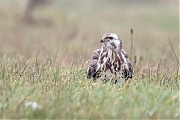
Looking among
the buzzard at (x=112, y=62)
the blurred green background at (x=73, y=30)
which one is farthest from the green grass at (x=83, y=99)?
the blurred green background at (x=73, y=30)

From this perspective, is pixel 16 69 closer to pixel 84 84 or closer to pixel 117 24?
pixel 84 84

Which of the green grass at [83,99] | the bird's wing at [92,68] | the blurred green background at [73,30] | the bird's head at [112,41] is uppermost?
the blurred green background at [73,30]

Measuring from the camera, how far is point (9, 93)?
5.34m

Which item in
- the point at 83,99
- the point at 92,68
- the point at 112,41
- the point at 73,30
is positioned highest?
the point at 73,30

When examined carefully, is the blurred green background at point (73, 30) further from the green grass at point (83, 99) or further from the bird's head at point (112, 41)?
the green grass at point (83, 99)

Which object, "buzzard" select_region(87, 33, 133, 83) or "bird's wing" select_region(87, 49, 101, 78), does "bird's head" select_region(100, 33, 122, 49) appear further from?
"bird's wing" select_region(87, 49, 101, 78)

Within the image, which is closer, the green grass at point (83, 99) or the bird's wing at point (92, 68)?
the green grass at point (83, 99)

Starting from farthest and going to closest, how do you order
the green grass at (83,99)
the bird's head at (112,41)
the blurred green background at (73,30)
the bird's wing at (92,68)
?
the blurred green background at (73,30)
the bird's wing at (92,68)
the bird's head at (112,41)
the green grass at (83,99)

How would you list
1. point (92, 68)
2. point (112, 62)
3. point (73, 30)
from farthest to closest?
point (73, 30) < point (92, 68) < point (112, 62)

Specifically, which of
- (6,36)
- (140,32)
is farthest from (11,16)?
(140,32)

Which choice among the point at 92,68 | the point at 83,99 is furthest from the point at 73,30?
the point at 83,99

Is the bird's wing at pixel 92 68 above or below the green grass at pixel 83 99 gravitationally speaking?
above

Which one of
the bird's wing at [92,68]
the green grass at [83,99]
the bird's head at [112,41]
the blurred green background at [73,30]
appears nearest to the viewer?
the green grass at [83,99]

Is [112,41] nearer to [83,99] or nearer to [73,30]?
[83,99]
